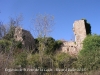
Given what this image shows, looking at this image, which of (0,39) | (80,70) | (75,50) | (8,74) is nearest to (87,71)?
(80,70)

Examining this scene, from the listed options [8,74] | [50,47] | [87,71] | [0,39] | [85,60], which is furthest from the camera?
[50,47]

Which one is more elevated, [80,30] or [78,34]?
[80,30]

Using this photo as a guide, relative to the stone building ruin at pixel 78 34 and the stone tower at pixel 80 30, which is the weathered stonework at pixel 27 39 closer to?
the stone building ruin at pixel 78 34

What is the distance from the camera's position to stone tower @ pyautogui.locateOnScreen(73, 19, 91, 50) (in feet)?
72.0

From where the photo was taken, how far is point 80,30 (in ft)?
73.2

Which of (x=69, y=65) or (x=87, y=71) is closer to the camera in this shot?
(x=87, y=71)

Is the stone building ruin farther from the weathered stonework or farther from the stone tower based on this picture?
the weathered stonework

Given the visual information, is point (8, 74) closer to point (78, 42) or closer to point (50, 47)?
point (50, 47)

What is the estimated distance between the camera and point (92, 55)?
14.5 m

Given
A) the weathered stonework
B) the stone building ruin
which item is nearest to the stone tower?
the stone building ruin

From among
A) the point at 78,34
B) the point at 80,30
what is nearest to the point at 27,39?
the point at 78,34

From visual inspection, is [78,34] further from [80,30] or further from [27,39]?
[27,39]

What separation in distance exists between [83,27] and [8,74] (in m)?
14.3

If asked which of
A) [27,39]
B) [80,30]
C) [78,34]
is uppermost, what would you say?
[80,30]
